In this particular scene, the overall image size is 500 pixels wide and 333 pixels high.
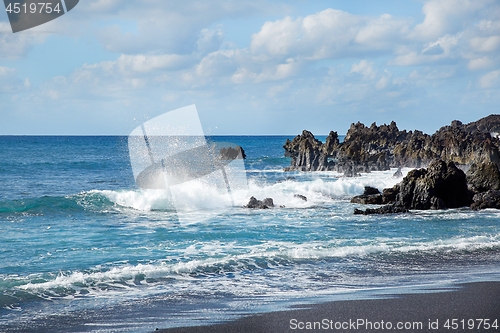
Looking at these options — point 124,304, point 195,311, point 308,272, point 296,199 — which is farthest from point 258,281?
point 296,199

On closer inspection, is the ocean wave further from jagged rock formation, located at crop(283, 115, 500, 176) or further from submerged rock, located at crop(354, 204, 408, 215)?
jagged rock formation, located at crop(283, 115, 500, 176)

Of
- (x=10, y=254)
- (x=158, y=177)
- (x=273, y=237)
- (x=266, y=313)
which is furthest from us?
(x=158, y=177)

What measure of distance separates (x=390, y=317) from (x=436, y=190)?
13.6 metres

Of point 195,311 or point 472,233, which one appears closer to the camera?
point 195,311

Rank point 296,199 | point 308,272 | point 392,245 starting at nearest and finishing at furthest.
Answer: point 308,272 → point 392,245 → point 296,199

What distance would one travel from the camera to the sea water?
6.28 m

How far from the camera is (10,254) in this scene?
9.95m

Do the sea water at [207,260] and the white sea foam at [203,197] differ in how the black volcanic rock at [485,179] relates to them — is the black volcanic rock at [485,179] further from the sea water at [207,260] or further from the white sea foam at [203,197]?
the white sea foam at [203,197]

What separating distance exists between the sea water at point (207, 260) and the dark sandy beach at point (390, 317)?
405 mm

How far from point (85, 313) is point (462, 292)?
19.8 feet

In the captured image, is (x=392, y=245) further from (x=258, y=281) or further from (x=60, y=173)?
(x=60, y=173)

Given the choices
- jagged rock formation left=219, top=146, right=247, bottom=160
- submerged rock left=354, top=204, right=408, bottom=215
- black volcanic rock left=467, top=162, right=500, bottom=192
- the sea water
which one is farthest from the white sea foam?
jagged rock formation left=219, top=146, right=247, bottom=160

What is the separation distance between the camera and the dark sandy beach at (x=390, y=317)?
16.7 ft

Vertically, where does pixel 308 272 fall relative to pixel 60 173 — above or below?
below
